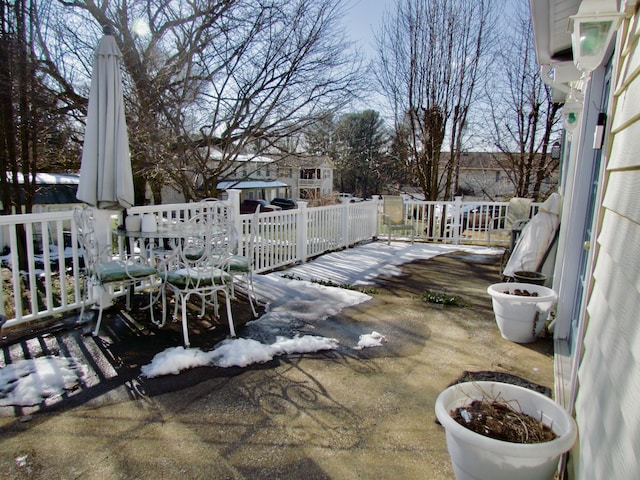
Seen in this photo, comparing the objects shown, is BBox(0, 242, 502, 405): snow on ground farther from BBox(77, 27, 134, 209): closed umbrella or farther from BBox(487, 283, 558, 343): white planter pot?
BBox(77, 27, 134, 209): closed umbrella

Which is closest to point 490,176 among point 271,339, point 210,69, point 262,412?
point 210,69

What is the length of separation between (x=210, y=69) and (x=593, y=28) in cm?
720

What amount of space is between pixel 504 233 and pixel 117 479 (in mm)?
7579

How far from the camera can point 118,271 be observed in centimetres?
320

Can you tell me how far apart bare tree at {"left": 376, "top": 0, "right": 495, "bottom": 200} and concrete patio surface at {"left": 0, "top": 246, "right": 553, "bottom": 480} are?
7978 millimetres

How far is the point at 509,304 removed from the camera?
3100 mm

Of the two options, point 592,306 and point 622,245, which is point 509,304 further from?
point 622,245

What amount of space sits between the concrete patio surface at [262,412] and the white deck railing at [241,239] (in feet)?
1.43

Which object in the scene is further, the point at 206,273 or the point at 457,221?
the point at 457,221

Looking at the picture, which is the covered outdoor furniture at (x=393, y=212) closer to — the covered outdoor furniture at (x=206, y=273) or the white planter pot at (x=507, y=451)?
the covered outdoor furniture at (x=206, y=273)

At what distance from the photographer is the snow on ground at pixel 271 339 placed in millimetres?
2449

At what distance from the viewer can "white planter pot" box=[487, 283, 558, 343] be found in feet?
9.98

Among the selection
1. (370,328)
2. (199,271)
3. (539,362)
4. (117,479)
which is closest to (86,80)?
(199,271)

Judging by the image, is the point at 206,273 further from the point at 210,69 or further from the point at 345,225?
the point at 210,69
